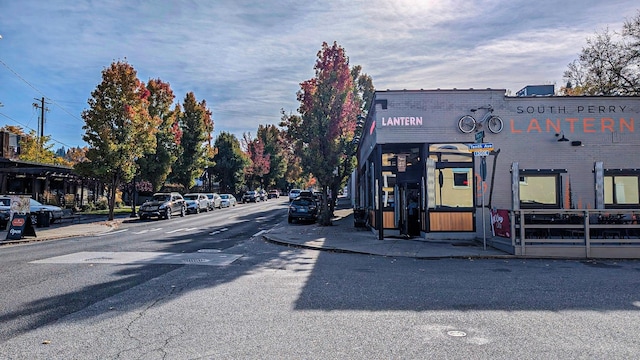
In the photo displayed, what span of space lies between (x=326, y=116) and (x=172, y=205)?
47.4 ft

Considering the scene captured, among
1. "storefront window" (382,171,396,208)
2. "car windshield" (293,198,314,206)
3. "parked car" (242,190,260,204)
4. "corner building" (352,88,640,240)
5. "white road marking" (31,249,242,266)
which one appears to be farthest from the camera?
"parked car" (242,190,260,204)

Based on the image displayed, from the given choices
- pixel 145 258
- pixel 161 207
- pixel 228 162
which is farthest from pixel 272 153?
pixel 145 258

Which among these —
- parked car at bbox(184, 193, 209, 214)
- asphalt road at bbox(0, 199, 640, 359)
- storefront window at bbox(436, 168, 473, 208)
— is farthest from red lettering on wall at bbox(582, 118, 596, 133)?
parked car at bbox(184, 193, 209, 214)

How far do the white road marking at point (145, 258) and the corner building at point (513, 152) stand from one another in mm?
6625

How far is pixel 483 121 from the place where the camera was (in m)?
16.8

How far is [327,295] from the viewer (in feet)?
25.2

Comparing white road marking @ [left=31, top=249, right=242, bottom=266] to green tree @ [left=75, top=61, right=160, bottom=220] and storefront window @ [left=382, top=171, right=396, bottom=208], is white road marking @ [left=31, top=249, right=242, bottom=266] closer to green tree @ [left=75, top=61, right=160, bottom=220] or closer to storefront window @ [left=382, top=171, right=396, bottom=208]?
storefront window @ [left=382, top=171, right=396, bottom=208]

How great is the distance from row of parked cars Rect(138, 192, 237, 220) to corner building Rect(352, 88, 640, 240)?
1880cm

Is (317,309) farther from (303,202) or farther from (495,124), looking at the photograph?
(303,202)

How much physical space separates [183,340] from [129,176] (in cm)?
2586

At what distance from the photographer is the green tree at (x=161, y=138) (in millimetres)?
35844

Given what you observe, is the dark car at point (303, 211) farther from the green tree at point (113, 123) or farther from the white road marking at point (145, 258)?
the white road marking at point (145, 258)

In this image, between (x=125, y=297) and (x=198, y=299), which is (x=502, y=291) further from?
(x=125, y=297)

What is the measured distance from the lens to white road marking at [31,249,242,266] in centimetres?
1136
